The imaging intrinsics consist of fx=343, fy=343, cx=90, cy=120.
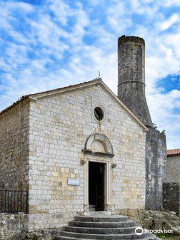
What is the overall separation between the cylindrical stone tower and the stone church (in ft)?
8.03

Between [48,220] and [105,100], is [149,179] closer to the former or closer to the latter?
[105,100]

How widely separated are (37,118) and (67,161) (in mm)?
2091

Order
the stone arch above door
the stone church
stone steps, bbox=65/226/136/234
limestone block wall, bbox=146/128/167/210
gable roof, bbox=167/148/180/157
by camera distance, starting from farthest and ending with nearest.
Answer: gable roof, bbox=167/148/180/157 < limestone block wall, bbox=146/128/167/210 < the stone arch above door < the stone church < stone steps, bbox=65/226/136/234


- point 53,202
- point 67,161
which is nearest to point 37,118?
point 67,161

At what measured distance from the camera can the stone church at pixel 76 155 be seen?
1223cm

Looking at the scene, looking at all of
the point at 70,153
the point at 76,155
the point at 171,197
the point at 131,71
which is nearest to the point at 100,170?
the point at 76,155

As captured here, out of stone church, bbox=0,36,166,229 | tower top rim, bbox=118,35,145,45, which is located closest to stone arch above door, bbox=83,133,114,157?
stone church, bbox=0,36,166,229

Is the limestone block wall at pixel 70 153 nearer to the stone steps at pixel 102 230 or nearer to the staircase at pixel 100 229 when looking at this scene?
the staircase at pixel 100 229

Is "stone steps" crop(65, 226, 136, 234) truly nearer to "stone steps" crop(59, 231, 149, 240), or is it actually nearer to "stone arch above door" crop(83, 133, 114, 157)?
"stone steps" crop(59, 231, 149, 240)

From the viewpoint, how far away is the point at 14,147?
1309 centimetres

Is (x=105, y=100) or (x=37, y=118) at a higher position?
(x=105, y=100)

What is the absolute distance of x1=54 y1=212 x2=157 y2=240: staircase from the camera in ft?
37.9

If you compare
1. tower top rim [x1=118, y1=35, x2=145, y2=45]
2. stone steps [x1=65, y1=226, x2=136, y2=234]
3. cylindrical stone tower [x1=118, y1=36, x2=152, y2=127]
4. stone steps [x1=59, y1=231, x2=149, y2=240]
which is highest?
tower top rim [x1=118, y1=35, x2=145, y2=45]

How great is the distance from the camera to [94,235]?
11.5 m
